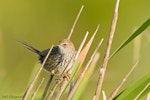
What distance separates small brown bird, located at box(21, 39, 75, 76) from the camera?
436 centimetres

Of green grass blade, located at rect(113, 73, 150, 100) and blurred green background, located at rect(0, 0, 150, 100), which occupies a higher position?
green grass blade, located at rect(113, 73, 150, 100)

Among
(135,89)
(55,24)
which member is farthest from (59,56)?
(55,24)

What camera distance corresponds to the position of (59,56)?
15.2 ft

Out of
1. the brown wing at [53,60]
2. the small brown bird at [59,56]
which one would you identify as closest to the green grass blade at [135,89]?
the small brown bird at [59,56]

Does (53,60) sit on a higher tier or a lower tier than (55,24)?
higher

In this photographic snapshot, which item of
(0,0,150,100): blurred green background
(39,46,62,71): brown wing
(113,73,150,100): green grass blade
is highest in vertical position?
(113,73,150,100): green grass blade

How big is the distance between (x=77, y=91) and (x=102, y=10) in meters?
5.21

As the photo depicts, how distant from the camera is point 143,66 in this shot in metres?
5.22

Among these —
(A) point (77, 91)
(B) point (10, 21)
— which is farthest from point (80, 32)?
(A) point (77, 91)

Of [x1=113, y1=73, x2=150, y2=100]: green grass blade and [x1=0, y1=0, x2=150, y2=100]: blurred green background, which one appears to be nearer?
[x1=113, y1=73, x2=150, y2=100]: green grass blade

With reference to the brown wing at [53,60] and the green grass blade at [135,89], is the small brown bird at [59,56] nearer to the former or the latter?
the brown wing at [53,60]

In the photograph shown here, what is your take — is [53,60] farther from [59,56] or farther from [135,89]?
[135,89]

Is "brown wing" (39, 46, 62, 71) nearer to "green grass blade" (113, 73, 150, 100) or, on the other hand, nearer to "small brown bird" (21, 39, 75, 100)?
"small brown bird" (21, 39, 75, 100)

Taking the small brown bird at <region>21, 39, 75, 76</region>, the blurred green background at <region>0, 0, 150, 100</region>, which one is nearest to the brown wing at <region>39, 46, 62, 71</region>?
the small brown bird at <region>21, 39, 75, 76</region>
